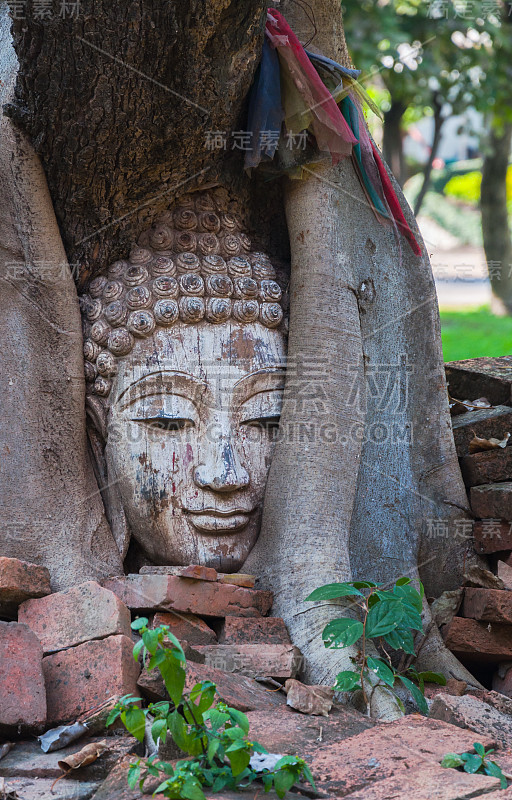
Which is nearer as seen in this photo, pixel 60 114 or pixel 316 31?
pixel 60 114

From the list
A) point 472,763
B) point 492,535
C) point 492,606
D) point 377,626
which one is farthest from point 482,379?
point 472,763

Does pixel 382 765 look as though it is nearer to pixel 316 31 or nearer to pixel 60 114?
pixel 60 114

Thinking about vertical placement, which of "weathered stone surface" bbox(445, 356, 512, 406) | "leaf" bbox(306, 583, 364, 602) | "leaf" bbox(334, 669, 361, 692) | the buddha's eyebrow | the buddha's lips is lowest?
"leaf" bbox(334, 669, 361, 692)

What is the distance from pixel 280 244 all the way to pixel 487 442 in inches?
51.6

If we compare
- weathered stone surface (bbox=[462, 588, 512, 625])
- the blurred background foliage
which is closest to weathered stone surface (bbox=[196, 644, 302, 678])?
weathered stone surface (bbox=[462, 588, 512, 625])

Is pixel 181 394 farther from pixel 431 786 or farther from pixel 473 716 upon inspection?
pixel 431 786

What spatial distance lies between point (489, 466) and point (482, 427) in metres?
0.21

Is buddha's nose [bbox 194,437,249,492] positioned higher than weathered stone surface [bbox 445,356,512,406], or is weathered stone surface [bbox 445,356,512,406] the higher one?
weathered stone surface [bbox 445,356,512,406]

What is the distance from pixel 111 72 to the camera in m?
3.24

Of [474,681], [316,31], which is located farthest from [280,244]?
[474,681]

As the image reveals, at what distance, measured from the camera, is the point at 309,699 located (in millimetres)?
2879

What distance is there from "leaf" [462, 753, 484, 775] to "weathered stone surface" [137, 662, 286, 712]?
0.63 meters

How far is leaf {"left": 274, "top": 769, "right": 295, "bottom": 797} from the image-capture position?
2.19m

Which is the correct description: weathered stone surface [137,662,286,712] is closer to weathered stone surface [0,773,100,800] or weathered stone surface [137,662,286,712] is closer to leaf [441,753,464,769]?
weathered stone surface [0,773,100,800]
